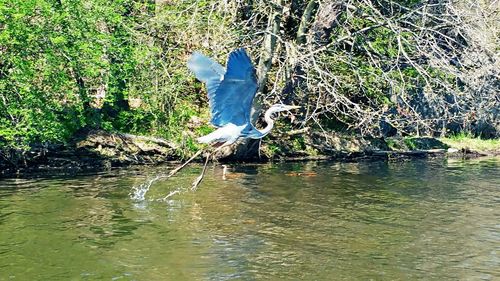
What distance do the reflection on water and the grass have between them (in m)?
5.11

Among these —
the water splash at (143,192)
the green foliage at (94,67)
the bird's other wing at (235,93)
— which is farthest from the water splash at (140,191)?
the green foliage at (94,67)

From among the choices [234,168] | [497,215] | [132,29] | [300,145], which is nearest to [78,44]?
[132,29]

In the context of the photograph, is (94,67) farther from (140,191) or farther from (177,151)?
(140,191)

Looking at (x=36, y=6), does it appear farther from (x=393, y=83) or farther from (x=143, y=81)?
(x=393, y=83)

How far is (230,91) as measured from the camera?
9.95 meters

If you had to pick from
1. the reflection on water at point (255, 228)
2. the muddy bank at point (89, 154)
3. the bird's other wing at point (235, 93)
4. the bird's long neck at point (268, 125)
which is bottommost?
the reflection on water at point (255, 228)

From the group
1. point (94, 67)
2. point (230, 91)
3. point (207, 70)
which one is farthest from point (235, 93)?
point (94, 67)

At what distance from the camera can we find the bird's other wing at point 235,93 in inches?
368

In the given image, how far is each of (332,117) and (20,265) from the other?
12437mm

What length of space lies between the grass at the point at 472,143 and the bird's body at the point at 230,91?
10.8m

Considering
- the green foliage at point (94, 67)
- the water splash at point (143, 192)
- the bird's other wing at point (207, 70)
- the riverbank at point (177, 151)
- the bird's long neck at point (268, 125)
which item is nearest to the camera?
the bird's other wing at point (207, 70)

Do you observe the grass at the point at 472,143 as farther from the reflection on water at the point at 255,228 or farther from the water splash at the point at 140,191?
the water splash at the point at 140,191

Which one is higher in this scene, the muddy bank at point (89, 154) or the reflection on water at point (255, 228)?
the muddy bank at point (89, 154)

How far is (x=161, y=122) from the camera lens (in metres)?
17.2
